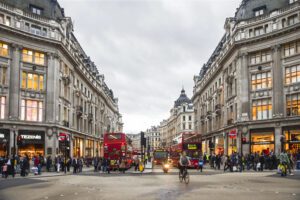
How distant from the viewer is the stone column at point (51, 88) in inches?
1858

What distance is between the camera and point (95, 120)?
269ft

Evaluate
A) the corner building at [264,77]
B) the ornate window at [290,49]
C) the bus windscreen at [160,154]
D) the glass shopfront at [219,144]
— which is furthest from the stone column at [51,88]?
the ornate window at [290,49]

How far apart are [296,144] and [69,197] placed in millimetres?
34804

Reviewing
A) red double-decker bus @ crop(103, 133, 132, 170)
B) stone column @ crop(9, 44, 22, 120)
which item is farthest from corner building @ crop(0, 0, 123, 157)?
red double-decker bus @ crop(103, 133, 132, 170)

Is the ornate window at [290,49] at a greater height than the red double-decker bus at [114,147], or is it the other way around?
the ornate window at [290,49]

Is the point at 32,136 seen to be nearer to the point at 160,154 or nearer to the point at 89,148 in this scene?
the point at 160,154

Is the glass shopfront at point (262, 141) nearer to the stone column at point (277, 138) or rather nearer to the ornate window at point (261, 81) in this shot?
the stone column at point (277, 138)

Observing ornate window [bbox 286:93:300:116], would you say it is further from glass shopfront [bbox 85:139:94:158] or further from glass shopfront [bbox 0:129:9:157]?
glass shopfront [bbox 85:139:94:158]

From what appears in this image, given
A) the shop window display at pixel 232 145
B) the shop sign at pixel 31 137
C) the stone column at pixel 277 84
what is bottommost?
the shop window display at pixel 232 145

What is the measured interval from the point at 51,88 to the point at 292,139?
2926 cm

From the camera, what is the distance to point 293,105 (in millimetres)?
44250

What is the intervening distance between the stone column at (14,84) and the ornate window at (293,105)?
102 feet

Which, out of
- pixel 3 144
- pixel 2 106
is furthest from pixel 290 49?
pixel 3 144

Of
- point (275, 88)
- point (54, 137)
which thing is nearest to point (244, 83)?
point (275, 88)
